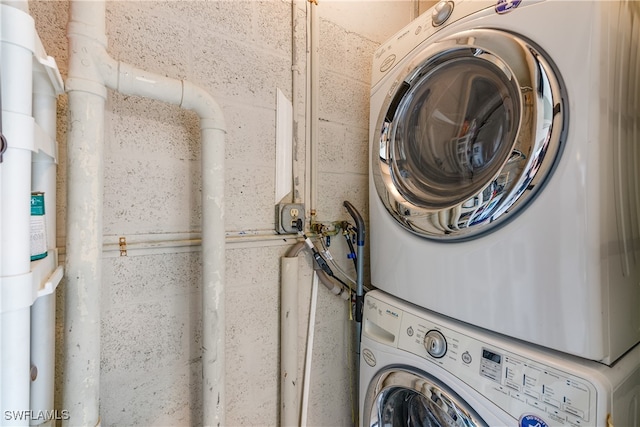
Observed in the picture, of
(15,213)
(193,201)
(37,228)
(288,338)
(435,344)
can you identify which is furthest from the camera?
(288,338)

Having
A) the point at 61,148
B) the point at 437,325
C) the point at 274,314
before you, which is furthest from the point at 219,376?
the point at 61,148

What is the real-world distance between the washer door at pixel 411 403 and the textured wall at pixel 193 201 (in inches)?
11.6

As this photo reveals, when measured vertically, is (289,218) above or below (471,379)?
above

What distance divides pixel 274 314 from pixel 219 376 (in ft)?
0.87

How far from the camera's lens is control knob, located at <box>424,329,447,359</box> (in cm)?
75

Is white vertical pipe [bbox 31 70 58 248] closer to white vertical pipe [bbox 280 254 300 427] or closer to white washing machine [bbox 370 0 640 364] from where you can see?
white vertical pipe [bbox 280 254 300 427]

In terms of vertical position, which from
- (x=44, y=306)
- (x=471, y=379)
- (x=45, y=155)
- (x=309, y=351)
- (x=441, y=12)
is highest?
(x=441, y=12)

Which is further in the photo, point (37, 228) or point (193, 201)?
point (193, 201)

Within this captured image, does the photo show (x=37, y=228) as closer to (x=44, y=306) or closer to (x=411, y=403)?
(x=44, y=306)

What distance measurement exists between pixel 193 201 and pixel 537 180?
33.7 inches

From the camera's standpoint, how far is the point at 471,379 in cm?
69

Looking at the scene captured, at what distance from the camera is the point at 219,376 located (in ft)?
2.76

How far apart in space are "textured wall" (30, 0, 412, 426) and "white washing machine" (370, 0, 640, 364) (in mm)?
443

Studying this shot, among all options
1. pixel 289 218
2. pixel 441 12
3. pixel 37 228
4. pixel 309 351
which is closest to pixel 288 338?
pixel 309 351
